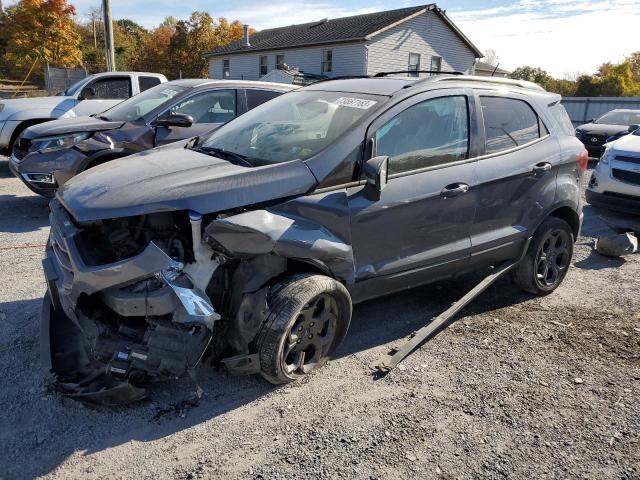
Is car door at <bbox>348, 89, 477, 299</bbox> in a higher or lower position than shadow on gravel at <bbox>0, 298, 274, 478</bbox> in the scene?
higher

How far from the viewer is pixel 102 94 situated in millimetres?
10508

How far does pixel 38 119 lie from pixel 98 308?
8.34 metres

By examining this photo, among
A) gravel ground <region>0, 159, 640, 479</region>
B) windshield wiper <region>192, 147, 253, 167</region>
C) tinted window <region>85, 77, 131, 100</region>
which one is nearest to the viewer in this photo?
gravel ground <region>0, 159, 640, 479</region>

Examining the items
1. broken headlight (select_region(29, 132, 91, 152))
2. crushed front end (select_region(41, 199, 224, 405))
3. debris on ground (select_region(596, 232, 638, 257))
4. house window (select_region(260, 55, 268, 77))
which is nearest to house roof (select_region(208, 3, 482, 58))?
house window (select_region(260, 55, 268, 77))

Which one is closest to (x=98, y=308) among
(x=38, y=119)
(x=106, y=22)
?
(x=38, y=119)

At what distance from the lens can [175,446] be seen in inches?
111

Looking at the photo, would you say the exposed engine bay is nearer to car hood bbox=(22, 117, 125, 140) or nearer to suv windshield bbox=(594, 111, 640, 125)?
car hood bbox=(22, 117, 125, 140)

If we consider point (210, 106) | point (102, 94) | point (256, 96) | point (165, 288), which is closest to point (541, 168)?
point (165, 288)

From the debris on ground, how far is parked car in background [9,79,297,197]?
4720 mm

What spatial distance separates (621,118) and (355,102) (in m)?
15.7

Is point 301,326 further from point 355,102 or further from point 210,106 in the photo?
point 210,106

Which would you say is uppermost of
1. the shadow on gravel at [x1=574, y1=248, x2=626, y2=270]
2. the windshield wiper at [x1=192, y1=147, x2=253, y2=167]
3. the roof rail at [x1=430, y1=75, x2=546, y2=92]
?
the roof rail at [x1=430, y1=75, x2=546, y2=92]

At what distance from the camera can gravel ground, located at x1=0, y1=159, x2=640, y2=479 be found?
272 cm

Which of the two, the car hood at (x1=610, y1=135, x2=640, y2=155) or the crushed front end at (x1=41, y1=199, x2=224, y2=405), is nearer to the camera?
the crushed front end at (x1=41, y1=199, x2=224, y2=405)
